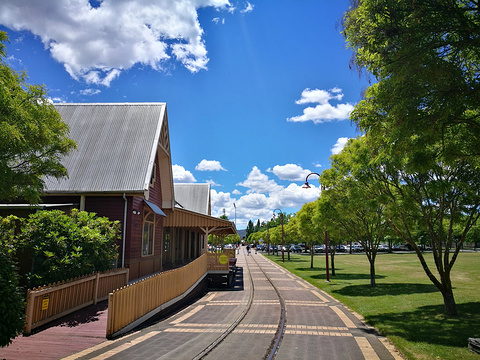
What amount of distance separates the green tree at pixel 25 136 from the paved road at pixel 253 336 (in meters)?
4.32

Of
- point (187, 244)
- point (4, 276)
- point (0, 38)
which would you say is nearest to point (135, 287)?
point (4, 276)

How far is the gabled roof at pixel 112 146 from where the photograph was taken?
16.2 meters

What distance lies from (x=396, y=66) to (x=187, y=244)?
94.7ft

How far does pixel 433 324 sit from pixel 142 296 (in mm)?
8261

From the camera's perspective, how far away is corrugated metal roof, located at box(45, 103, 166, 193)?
16.2 metres

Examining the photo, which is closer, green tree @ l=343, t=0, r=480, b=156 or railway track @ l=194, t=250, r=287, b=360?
green tree @ l=343, t=0, r=480, b=156

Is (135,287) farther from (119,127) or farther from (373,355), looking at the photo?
(119,127)

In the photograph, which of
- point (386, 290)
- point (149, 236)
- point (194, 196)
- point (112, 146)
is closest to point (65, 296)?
point (149, 236)

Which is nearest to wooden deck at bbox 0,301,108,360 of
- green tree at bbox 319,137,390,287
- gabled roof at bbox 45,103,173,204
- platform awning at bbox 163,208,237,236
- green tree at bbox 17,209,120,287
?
green tree at bbox 17,209,120,287

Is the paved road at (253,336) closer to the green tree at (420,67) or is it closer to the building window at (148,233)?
the green tree at (420,67)

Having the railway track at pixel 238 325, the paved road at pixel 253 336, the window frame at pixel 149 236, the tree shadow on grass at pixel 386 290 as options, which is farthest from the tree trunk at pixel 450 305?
the window frame at pixel 149 236

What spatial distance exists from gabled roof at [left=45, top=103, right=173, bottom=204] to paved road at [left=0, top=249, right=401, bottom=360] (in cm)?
692

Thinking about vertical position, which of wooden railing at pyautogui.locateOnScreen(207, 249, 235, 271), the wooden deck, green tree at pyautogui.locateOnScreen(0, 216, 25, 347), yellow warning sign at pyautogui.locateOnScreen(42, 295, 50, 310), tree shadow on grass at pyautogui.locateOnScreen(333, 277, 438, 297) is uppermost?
green tree at pyautogui.locateOnScreen(0, 216, 25, 347)

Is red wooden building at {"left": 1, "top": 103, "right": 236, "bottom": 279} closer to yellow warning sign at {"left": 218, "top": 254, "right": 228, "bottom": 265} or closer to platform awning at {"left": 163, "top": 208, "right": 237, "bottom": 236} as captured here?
platform awning at {"left": 163, "top": 208, "right": 237, "bottom": 236}
